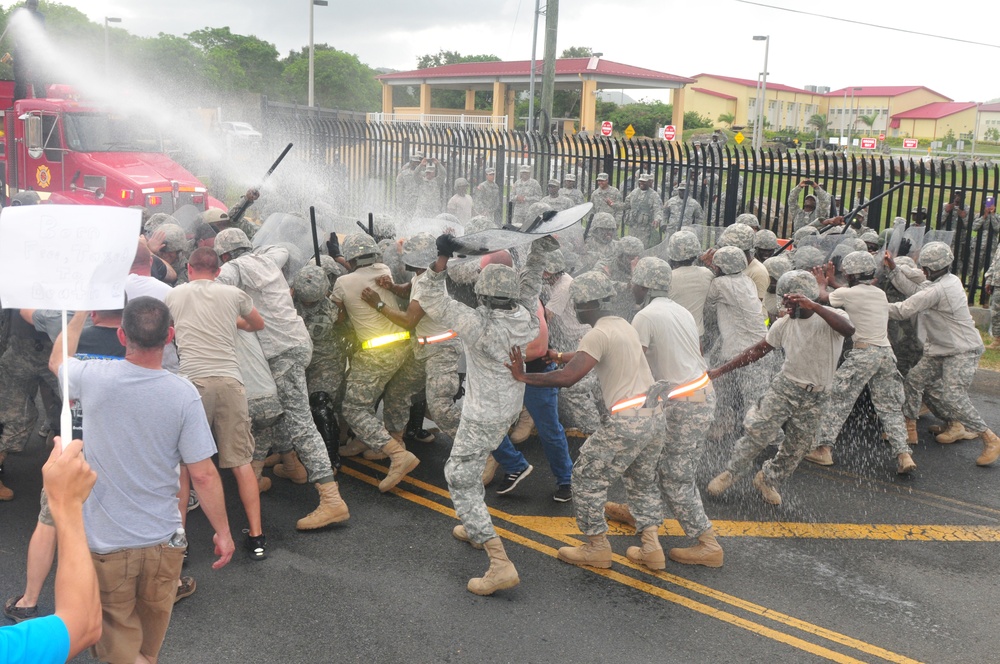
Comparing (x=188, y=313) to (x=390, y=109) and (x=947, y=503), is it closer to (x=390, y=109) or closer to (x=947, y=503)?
(x=947, y=503)

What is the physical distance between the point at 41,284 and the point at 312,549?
123 inches

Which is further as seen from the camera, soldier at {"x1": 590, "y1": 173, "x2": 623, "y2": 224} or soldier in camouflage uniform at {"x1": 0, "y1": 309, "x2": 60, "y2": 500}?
soldier at {"x1": 590, "y1": 173, "x2": 623, "y2": 224}

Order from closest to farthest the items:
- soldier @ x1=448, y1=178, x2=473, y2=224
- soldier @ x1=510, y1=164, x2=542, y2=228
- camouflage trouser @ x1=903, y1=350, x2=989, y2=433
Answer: camouflage trouser @ x1=903, y1=350, x2=989, y2=433 < soldier @ x1=510, y1=164, x2=542, y2=228 < soldier @ x1=448, y1=178, x2=473, y2=224

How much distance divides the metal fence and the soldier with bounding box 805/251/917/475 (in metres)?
5.30

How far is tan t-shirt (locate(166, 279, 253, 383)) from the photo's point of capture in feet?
17.3

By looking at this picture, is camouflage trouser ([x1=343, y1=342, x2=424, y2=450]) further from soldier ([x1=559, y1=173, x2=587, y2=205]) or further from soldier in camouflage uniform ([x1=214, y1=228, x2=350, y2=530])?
soldier ([x1=559, y1=173, x2=587, y2=205])

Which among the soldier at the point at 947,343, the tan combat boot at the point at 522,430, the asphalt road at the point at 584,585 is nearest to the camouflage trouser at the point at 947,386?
the soldier at the point at 947,343

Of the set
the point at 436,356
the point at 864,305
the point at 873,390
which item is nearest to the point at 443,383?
the point at 436,356

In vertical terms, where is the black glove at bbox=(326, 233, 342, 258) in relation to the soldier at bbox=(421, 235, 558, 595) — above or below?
above

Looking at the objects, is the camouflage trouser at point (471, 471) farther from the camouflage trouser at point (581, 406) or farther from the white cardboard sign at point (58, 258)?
the white cardboard sign at point (58, 258)

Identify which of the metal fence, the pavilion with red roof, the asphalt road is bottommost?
the asphalt road

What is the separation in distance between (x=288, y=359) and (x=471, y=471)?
1.63m

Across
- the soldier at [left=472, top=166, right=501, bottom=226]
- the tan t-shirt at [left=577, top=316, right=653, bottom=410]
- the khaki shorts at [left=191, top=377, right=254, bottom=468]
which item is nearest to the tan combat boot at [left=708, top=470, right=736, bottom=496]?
the tan t-shirt at [left=577, top=316, right=653, bottom=410]

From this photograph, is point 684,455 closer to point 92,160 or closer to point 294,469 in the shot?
point 294,469
